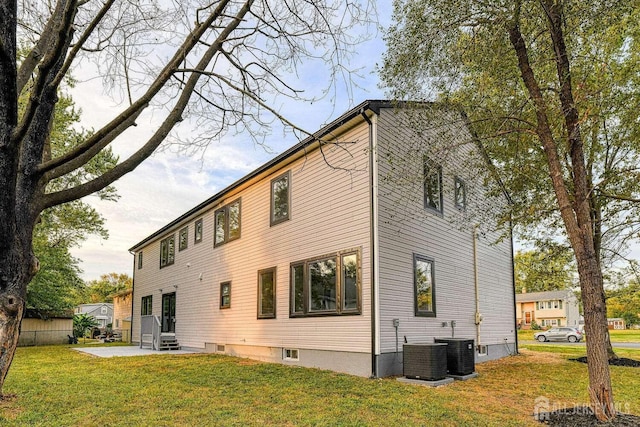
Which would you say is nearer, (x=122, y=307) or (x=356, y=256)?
(x=356, y=256)

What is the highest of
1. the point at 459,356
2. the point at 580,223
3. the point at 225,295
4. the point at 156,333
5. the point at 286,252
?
the point at 580,223

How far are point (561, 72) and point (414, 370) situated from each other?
5.54 metres

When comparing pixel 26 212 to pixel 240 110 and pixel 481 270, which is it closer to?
pixel 240 110

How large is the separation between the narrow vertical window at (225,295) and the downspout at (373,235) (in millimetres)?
6790

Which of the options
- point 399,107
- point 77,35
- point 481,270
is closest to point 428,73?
point 399,107

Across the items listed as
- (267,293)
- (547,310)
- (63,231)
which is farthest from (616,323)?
(63,231)

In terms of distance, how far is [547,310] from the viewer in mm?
45938

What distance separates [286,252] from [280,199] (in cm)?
152

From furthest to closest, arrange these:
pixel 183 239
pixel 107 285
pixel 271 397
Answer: pixel 107 285 → pixel 183 239 → pixel 271 397

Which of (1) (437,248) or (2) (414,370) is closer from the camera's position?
(2) (414,370)

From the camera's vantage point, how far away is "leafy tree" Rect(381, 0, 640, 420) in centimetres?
621

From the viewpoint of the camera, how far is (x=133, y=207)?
72.3ft

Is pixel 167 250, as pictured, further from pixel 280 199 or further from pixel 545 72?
pixel 545 72

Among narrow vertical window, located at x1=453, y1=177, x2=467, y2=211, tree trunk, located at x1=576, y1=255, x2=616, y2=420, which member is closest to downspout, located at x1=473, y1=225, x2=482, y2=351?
narrow vertical window, located at x1=453, y1=177, x2=467, y2=211
